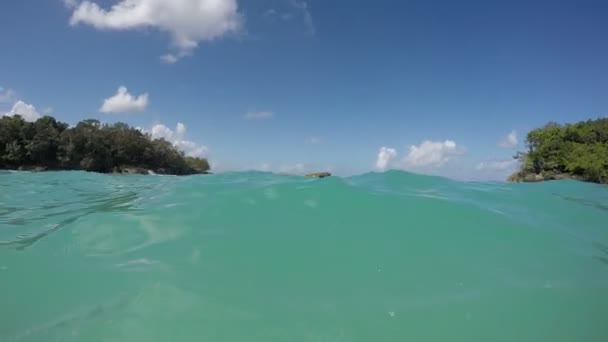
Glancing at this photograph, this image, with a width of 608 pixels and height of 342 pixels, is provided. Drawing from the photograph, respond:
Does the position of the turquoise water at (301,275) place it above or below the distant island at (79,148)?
below

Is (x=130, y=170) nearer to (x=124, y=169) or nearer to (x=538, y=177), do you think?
(x=124, y=169)

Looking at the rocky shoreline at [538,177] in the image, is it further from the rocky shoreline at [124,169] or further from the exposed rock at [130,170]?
the exposed rock at [130,170]

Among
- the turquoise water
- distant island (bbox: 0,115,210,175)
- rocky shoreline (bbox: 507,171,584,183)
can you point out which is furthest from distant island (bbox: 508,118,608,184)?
distant island (bbox: 0,115,210,175)

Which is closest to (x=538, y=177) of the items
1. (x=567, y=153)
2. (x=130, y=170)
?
(x=567, y=153)

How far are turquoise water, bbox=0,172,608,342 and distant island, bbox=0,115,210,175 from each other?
5360 cm

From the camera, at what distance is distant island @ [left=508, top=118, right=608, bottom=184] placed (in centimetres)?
3531

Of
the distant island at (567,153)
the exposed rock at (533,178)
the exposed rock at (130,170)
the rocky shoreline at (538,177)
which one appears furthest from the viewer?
the exposed rock at (130,170)

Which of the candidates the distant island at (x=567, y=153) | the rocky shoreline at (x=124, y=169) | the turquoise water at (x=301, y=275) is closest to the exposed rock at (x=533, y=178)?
the distant island at (x=567, y=153)

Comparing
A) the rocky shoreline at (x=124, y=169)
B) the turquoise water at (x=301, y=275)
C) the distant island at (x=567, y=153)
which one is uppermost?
the distant island at (x=567, y=153)

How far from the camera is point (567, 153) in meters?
39.1

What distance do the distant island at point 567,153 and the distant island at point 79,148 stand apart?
53.3m

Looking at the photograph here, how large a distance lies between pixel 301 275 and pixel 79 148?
196 feet

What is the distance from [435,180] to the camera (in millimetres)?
11367

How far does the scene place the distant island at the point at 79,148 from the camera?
1951 inches
